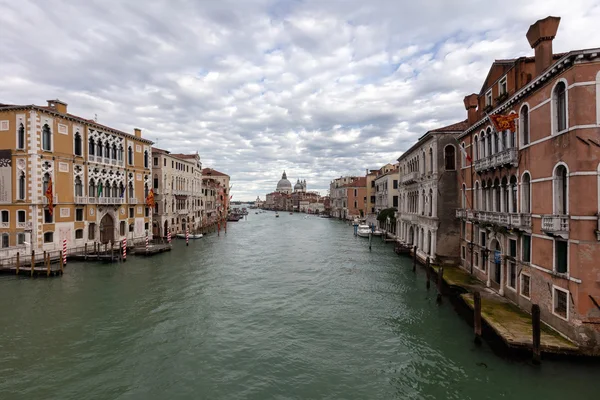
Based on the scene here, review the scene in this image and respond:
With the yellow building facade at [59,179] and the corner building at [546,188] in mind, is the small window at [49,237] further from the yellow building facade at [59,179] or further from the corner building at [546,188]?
the corner building at [546,188]

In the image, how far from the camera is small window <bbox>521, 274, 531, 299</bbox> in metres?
13.4

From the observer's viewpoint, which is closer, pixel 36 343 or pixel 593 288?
pixel 593 288

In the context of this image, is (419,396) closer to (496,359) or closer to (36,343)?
(496,359)

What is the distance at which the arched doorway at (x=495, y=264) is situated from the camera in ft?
53.1

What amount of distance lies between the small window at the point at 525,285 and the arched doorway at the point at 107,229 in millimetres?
32655

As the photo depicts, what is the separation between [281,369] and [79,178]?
26515mm

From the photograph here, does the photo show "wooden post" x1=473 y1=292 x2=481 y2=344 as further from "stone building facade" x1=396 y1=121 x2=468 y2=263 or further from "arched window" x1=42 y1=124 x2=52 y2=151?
"arched window" x1=42 y1=124 x2=52 y2=151

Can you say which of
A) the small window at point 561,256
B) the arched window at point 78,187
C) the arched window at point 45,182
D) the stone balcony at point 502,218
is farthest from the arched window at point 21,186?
the small window at point 561,256

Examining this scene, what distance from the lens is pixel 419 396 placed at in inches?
375

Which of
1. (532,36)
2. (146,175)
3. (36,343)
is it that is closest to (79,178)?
(146,175)

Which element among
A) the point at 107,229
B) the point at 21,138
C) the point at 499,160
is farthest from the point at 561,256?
the point at 107,229

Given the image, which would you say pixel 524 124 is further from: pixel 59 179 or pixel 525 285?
pixel 59 179

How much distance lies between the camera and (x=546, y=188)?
12148mm

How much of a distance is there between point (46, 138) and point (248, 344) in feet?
78.5
